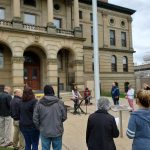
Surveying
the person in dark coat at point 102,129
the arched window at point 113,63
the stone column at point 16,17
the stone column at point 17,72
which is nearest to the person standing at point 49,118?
the person in dark coat at point 102,129

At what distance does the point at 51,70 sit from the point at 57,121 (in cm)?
2490

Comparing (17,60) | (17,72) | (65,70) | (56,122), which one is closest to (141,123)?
(56,122)

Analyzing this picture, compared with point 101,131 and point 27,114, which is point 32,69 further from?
point 101,131

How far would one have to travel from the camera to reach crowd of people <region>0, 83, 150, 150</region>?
5.10m

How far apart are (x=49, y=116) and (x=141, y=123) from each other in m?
2.55

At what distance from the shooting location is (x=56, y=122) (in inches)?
275

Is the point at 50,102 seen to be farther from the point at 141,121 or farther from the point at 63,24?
the point at 63,24

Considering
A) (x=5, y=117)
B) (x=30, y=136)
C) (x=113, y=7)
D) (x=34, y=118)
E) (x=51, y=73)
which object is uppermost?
(x=113, y=7)

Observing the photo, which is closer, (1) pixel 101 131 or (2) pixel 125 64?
(1) pixel 101 131

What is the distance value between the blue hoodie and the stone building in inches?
973

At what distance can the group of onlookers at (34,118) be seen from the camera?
275 inches

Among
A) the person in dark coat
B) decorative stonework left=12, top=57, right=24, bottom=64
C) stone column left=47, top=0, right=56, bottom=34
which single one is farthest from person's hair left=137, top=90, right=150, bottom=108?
stone column left=47, top=0, right=56, bottom=34

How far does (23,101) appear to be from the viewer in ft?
26.2

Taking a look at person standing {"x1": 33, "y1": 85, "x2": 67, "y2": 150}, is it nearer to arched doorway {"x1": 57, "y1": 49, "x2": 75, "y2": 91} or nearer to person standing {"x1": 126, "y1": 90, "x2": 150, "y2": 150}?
person standing {"x1": 126, "y1": 90, "x2": 150, "y2": 150}
